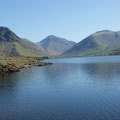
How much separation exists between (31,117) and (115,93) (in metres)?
37.5

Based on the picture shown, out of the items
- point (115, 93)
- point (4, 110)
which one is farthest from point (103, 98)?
point (4, 110)

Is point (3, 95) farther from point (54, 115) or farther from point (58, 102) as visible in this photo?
point (54, 115)

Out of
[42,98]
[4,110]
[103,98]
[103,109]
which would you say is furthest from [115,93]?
[4,110]

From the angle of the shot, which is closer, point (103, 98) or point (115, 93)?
point (103, 98)

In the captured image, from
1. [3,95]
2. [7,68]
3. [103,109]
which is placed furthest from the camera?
[7,68]

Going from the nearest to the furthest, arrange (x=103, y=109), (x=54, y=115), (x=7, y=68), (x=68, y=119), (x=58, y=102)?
(x=68, y=119) → (x=54, y=115) → (x=103, y=109) → (x=58, y=102) → (x=7, y=68)

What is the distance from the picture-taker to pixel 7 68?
155875 millimetres

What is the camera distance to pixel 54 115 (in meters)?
43.1

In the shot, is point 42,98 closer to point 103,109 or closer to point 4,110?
point 4,110

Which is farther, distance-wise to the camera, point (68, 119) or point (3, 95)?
point (3, 95)

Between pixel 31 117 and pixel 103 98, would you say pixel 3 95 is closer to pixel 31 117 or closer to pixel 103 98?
pixel 31 117

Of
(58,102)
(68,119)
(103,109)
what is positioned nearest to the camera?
(68,119)

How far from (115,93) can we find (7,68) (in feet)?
398

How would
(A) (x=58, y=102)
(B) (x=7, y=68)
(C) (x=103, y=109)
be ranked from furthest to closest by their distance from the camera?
(B) (x=7, y=68), (A) (x=58, y=102), (C) (x=103, y=109)
